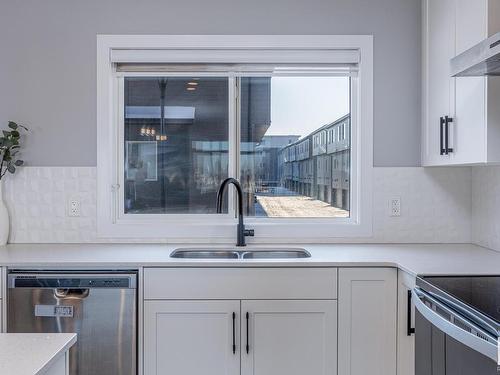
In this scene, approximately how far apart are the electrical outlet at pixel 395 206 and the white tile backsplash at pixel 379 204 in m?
0.02

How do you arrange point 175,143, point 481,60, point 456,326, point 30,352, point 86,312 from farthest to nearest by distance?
point 175,143
point 86,312
point 481,60
point 456,326
point 30,352

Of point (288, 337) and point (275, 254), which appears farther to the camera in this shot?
point (275, 254)

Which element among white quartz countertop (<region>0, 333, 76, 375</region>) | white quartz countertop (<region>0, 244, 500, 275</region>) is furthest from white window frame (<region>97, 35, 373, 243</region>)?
white quartz countertop (<region>0, 333, 76, 375</region>)

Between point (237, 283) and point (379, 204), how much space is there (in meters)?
1.09

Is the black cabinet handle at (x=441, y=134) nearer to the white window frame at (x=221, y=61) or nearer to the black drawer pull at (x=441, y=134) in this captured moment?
the black drawer pull at (x=441, y=134)

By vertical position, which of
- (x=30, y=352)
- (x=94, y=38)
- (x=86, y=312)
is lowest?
(x=86, y=312)

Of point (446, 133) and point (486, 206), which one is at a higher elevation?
point (446, 133)

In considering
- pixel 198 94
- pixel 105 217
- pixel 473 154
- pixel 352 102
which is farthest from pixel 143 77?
pixel 473 154

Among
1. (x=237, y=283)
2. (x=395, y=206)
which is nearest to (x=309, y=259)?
(x=237, y=283)

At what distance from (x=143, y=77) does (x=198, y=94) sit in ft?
1.18

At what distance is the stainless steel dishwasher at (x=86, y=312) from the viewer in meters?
2.03

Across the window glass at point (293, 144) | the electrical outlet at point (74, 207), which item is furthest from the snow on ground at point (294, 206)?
the electrical outlet at point (74, 207)

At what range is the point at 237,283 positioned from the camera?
2059 millimetres

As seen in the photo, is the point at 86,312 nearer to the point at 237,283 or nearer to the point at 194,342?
the point at 194,342
